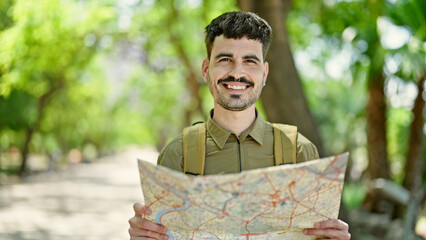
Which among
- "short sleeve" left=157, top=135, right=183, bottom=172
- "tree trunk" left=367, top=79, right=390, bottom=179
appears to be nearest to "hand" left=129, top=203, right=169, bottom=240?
"short sleeve" left=157, top=135, right=183, bottom=172

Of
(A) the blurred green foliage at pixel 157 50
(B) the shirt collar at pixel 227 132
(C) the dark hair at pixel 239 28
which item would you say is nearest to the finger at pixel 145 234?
(B) the shirt collar at pixel 227 132

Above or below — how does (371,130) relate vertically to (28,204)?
above

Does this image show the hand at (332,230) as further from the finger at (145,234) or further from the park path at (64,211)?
the park path at (64,211)

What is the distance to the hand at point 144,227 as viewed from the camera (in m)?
1.88

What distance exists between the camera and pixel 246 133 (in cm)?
214

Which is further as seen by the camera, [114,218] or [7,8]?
[114,218]

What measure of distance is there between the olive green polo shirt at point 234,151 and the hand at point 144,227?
0.28 m

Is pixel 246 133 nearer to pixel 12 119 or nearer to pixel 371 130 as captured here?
pixel 371 130

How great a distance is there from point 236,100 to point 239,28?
309mm

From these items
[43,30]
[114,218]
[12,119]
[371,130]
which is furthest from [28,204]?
[371,130]

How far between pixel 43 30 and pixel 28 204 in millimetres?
8927

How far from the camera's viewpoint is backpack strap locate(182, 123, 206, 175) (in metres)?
2.06

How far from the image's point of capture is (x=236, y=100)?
6.83 ft

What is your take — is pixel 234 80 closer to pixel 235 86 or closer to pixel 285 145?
pixel 235 86
